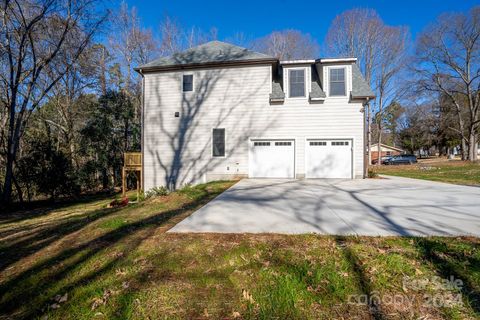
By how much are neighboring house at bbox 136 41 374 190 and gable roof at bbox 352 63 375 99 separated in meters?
0.04

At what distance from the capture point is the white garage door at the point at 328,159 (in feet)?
33.3

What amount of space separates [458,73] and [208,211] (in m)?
29.0

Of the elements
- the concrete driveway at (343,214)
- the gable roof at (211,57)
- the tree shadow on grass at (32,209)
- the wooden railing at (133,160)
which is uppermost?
the gable roof at (211,57)

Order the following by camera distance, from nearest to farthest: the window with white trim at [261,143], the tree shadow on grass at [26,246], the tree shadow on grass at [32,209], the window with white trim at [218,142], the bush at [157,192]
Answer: the tree shadow on grass at [26,246]
the bush at [157,192]
the tree shadow on grass at [32,209]
the window with white trim at [261,143]
the window with white trim at [218,142]

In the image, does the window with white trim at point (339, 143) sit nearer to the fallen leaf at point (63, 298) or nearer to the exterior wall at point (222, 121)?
the exterior wall at point (222, 121)

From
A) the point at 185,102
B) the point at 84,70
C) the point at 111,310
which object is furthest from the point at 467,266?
the point at 84,70

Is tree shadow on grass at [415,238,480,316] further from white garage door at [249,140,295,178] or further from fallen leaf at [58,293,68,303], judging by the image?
white garage door at [249,140,295,178]

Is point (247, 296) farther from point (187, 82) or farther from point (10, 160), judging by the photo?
point (10, 160)

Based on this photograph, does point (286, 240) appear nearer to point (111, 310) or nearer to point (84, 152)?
point (111, 310)

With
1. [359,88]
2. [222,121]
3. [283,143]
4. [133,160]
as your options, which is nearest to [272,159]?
[283,143]

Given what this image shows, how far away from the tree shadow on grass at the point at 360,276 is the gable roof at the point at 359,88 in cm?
861

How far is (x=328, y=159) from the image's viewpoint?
10.2m

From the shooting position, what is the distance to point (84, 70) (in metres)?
15.9

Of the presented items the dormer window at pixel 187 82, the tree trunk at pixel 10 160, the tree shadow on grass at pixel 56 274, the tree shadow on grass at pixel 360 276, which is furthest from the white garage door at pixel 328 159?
the tree trunk at pixel 10 160
